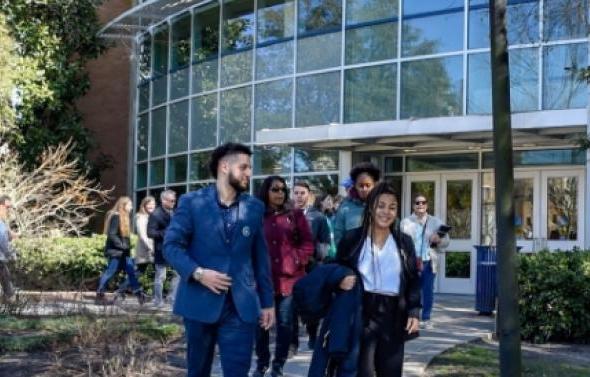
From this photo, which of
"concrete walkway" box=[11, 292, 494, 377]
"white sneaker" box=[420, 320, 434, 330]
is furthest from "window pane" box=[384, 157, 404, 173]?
"white sneaker" box=[420, 320, 434, 330]

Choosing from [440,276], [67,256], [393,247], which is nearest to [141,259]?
[67,256]

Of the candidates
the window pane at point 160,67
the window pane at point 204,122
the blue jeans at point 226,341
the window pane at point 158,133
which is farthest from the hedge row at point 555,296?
the window pane at point 160,67

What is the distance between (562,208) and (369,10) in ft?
17.5

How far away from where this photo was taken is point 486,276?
39.4 feet

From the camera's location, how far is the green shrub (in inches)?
391

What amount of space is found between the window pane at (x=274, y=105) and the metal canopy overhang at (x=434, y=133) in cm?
156

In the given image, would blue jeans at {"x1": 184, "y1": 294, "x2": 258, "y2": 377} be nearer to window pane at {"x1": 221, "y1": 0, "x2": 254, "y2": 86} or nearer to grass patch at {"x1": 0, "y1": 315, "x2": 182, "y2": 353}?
grass patch at {"x1": 0, "y1": 315, "x2": 182, "y2": 353}

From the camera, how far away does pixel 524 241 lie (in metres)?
15.4

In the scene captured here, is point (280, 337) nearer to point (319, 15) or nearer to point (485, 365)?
A: point (485, 365)

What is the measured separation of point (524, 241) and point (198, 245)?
1128cm

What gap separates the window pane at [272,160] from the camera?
1855 centimetres

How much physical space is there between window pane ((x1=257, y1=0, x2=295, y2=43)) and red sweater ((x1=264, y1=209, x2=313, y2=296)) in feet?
37.2

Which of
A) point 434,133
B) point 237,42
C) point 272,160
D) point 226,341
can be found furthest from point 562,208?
point 226,341

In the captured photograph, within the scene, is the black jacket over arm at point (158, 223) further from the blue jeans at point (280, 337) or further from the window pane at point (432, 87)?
the window pane at point (432, 87)
